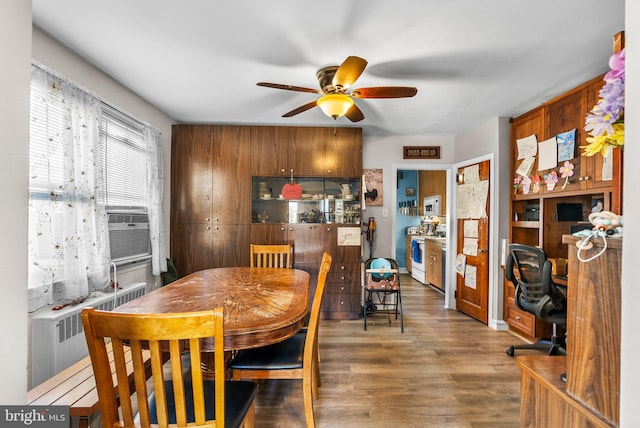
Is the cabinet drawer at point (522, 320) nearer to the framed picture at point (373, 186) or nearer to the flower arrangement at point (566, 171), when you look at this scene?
the flower arrangement at point (566, 171)

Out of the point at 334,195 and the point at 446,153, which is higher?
the point at 446,153

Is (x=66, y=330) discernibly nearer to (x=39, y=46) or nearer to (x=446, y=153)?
(x=39, y=46)

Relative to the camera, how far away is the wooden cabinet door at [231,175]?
3.76 meters

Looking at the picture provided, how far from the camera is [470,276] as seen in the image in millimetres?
3828

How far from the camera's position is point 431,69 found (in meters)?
2.35

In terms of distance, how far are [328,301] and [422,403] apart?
181cm

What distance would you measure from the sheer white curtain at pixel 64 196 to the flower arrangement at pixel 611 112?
8.96 ft

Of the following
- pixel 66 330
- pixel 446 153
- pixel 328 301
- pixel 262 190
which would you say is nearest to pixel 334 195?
pixel 262 190

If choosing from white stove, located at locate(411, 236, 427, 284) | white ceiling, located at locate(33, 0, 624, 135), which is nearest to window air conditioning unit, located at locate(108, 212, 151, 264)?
white ceiling, located at locate(33, 0, 624, 135)

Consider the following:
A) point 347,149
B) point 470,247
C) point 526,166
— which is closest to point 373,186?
point 347,149

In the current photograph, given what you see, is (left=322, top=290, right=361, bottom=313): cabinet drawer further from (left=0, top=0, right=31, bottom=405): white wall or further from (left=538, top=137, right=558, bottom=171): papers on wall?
(left=0, top=0, right=31, bottom=405): white wall

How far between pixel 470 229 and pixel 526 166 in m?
1.03

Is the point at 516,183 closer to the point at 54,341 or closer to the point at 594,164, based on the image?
the point at 594,164

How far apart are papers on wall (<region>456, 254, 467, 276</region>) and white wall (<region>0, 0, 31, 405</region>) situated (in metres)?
4.17
